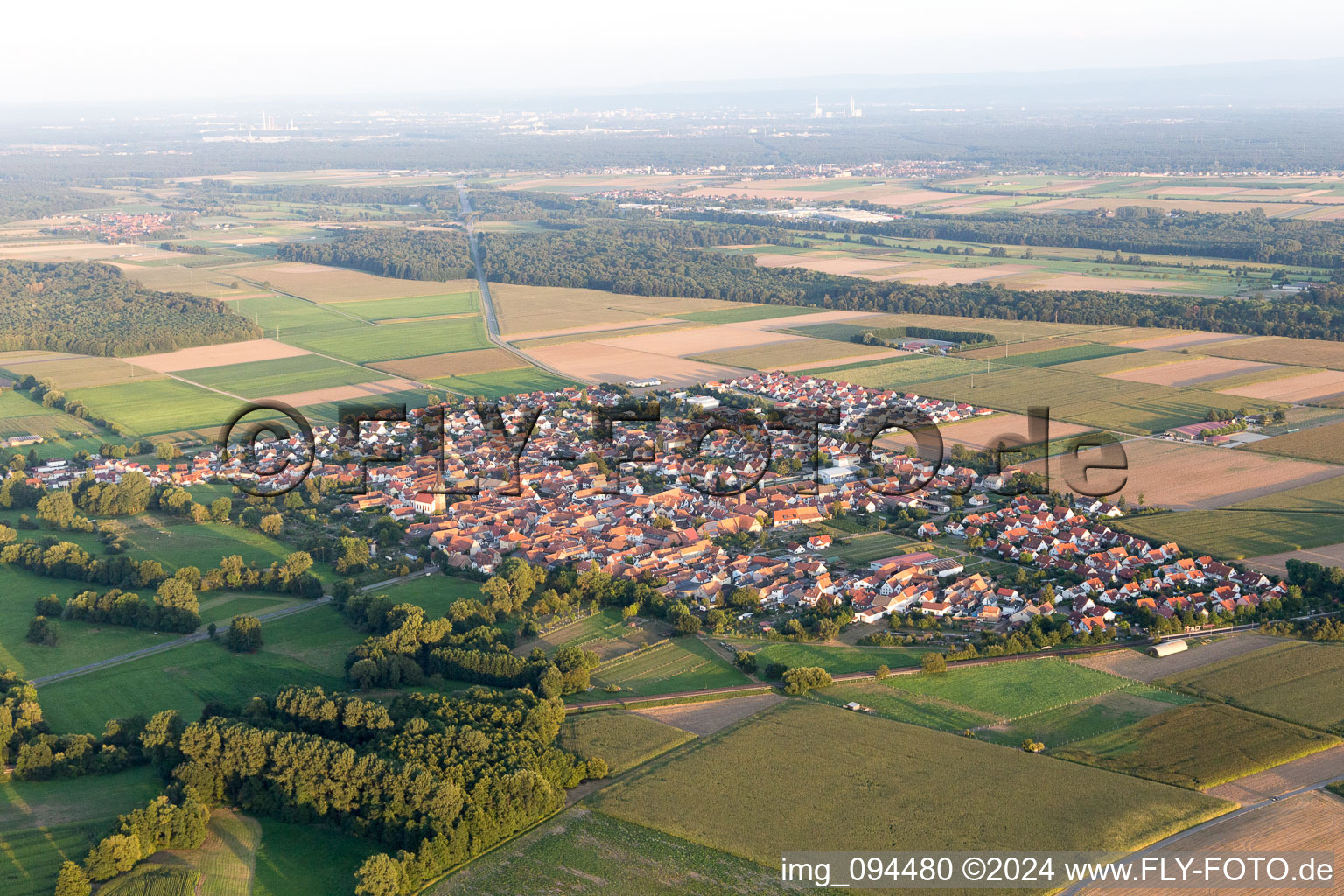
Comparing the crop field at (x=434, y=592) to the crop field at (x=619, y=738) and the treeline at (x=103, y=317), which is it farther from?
the treeline at (x=103, y=317)

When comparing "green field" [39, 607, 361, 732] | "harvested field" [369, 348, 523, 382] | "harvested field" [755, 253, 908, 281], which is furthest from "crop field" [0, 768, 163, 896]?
"harvested field" [755, 253, 908, 281]

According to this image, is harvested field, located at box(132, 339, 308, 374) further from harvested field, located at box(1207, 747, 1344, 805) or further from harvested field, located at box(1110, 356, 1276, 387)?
harvested field, located at box(1207, 747, 1344, 805)

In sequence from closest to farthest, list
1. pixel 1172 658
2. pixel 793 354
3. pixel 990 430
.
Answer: pixel 1172 658 → pixel 990 430 → pixel 793 354

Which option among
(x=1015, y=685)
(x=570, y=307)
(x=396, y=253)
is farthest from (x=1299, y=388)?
(x=396, y=253)

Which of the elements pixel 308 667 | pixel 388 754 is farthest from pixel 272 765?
pixel 308 667

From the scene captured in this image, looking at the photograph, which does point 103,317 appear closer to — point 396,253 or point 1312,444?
point 396,253

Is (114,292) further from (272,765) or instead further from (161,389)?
(272,765)

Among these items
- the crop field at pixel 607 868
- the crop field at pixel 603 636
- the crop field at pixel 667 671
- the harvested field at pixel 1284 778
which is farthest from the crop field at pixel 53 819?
the harvested field at pixel 1284 778
